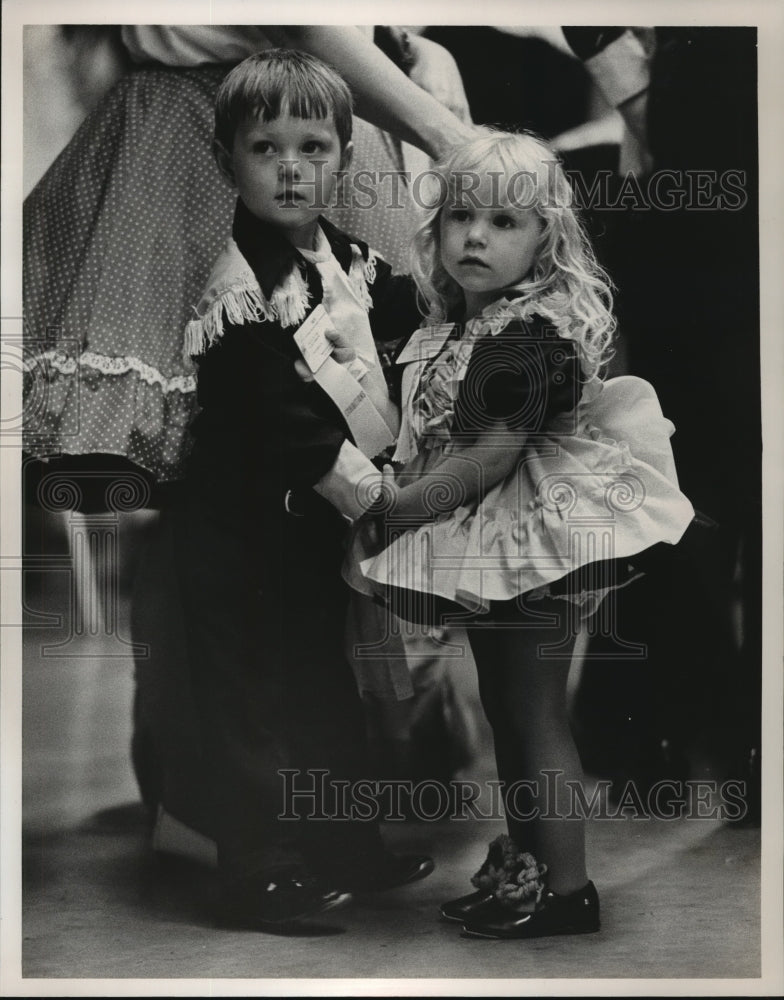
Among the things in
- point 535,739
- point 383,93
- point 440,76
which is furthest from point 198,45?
point 535,739

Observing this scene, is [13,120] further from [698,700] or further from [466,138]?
[698,700]

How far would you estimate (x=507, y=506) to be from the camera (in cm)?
227

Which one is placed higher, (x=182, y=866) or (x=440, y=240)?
(x=440, y=240)

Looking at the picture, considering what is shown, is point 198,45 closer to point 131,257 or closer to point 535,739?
point 131,257

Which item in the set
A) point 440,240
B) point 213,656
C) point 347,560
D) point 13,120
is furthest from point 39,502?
point 440,240

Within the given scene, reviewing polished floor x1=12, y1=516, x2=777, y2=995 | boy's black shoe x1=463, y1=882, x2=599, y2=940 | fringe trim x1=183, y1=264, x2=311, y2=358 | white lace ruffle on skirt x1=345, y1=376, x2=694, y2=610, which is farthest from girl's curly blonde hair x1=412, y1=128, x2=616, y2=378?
boy's black shoe x1=463, y1=882, x2=599, y2=940

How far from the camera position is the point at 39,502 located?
2.34 metres

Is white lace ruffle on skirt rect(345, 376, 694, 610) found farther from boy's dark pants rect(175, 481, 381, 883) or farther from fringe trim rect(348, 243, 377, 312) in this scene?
fringe trim rect(348, 243, 377, 312)

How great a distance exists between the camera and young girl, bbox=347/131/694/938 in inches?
89.5

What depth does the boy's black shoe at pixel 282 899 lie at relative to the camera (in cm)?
229

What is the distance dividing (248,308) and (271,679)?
33.9 inches

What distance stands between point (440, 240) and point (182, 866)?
1584 mm

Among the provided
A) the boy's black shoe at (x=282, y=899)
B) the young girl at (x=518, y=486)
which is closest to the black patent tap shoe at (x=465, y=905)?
the young girl at (x=518, y=486)

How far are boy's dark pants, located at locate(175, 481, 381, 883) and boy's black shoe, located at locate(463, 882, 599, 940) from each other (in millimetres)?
292
